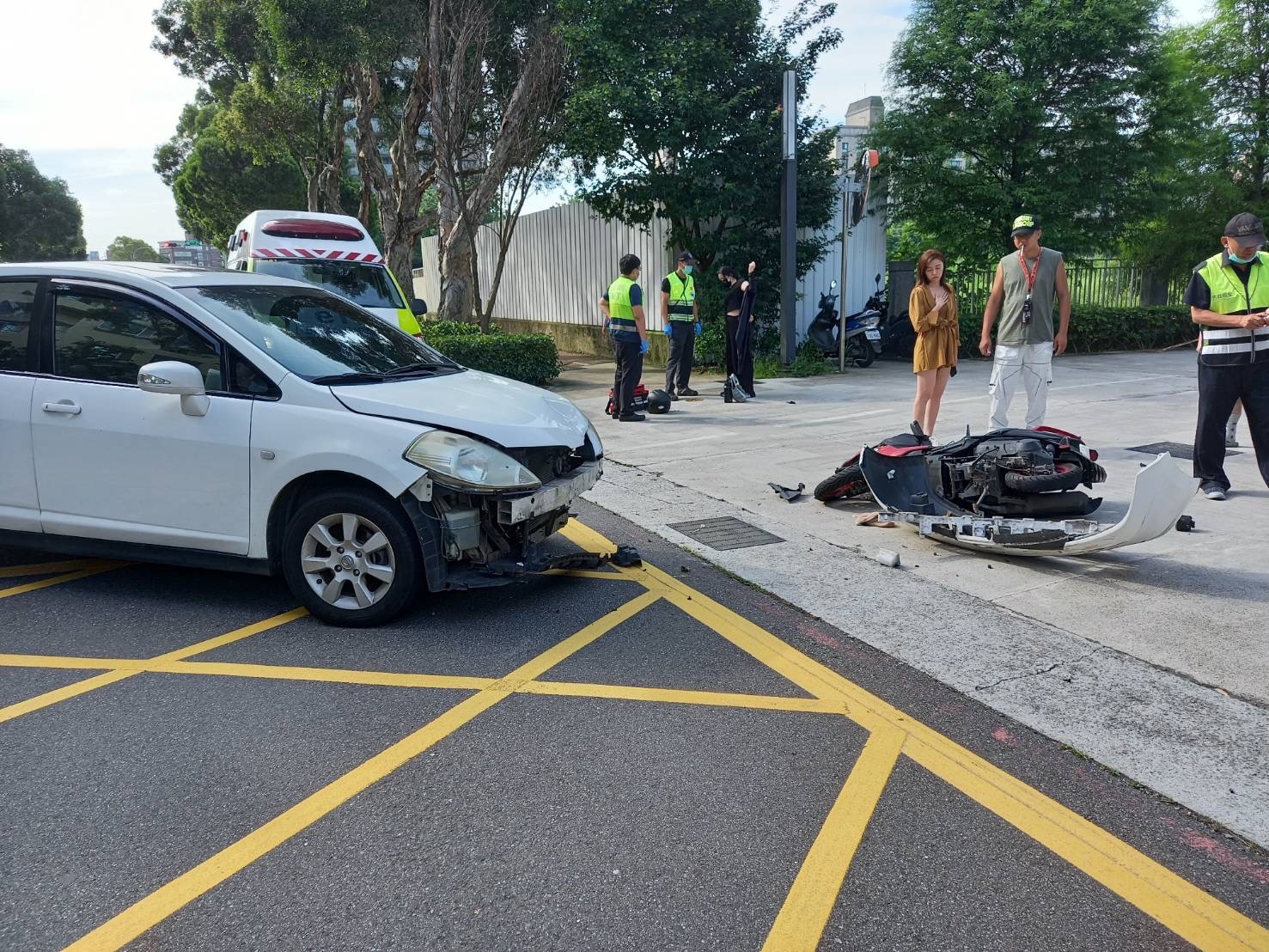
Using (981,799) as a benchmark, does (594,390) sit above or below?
above

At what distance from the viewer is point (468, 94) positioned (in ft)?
56.9

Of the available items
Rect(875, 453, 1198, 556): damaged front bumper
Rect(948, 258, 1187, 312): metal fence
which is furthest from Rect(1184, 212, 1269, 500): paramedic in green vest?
Rect(948, 258, 1187, 312): metal fence

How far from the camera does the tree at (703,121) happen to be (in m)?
14.6

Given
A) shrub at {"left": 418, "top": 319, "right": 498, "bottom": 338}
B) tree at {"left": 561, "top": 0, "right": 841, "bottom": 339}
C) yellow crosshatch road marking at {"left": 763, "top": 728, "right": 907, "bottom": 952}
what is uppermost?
tree at {"left": 561, "top": 0, "right": 841, "bottom": 339}

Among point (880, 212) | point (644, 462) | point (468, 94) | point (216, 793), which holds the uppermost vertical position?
point (468, 94)

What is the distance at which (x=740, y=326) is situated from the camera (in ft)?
40.2

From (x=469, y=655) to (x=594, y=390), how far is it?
33.5ft

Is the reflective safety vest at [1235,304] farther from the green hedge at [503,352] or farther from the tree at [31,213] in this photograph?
the tree at [31,213]

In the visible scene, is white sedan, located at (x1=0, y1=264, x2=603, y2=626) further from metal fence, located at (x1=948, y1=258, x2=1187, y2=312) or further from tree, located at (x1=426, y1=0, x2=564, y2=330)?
metal fence, located at (x1=948, y1=258, x2=1187, y2=312)

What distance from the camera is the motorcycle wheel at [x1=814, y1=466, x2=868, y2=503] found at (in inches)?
274

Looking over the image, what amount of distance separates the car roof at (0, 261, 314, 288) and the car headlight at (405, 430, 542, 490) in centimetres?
169

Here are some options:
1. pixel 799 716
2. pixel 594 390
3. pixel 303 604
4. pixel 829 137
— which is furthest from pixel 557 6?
pixel 799 716

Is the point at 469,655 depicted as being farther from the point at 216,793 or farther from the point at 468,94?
the point at 468,94

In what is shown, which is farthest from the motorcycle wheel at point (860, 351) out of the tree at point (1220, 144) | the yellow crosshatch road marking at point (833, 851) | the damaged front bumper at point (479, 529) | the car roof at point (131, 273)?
the yellow crosshatch road marking at point (833, 851)
